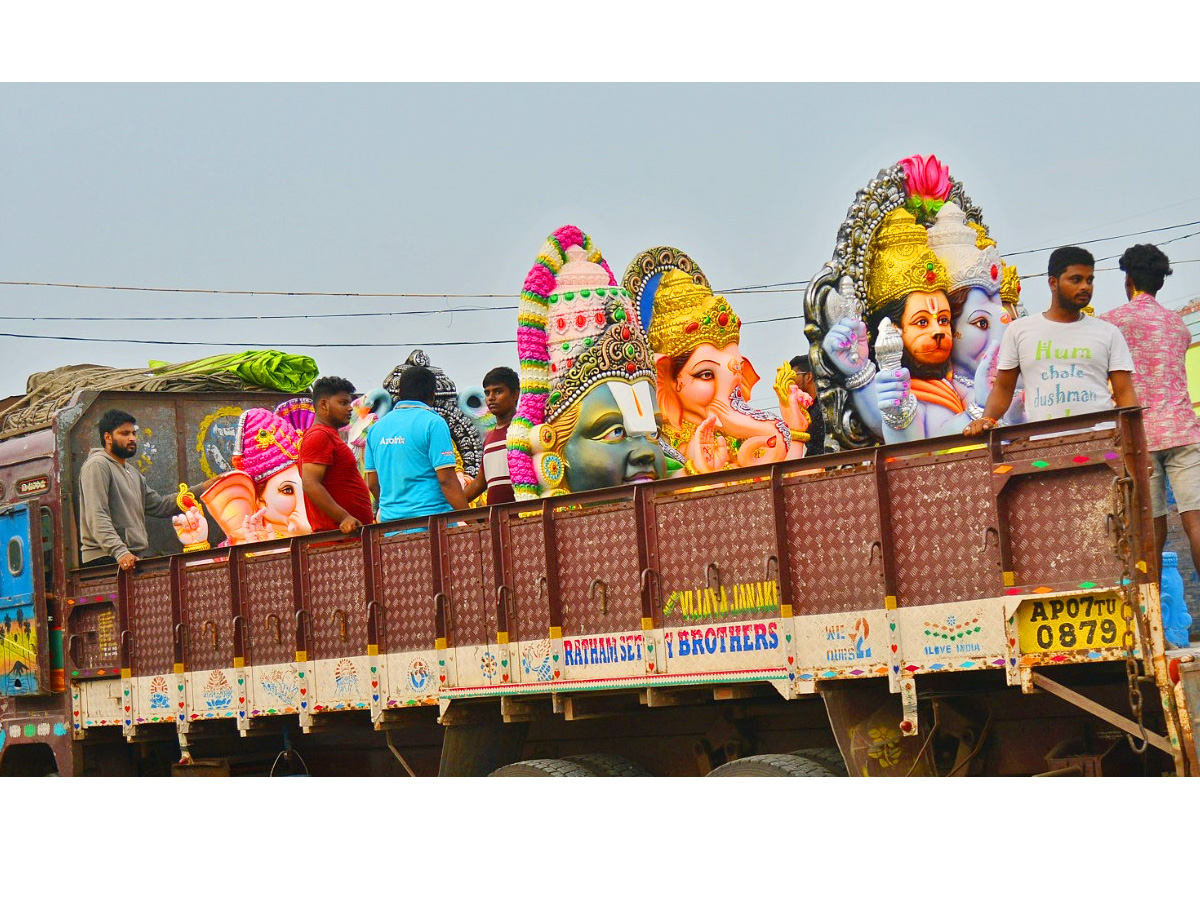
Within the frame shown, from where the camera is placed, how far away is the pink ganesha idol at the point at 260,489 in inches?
478

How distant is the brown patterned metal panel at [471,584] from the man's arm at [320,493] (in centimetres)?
110

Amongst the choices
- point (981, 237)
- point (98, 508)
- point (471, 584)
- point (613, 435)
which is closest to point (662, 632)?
point (471, 584)

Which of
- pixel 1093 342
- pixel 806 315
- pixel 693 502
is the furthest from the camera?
pixel 806 315

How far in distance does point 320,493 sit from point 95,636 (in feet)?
8.08

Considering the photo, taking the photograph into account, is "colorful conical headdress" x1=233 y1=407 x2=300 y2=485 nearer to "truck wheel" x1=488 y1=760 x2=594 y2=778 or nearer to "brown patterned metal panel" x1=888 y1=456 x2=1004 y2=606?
"truck wheel" x1=488 y1=760 x2=594 y2=778

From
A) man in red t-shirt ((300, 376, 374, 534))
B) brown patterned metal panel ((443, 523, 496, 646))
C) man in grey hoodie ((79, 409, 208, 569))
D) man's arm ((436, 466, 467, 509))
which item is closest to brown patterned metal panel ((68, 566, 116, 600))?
man in grey hoodie ((79, 409, 208, 569))

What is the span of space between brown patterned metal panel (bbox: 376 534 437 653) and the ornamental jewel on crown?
4.23ft

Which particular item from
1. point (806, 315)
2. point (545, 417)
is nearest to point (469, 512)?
point (545, 417)

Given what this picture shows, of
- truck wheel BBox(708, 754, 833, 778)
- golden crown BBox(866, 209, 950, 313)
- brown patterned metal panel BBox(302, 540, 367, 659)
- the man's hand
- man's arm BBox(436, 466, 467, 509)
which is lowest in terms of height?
truck wheel BBox(708, 754, 833, 778)

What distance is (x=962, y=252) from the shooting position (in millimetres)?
10523

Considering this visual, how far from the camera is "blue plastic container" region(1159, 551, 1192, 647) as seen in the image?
721 cm

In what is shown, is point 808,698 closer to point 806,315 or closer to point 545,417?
point 545,417

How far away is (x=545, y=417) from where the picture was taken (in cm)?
955

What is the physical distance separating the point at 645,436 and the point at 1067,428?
12.2 feet
